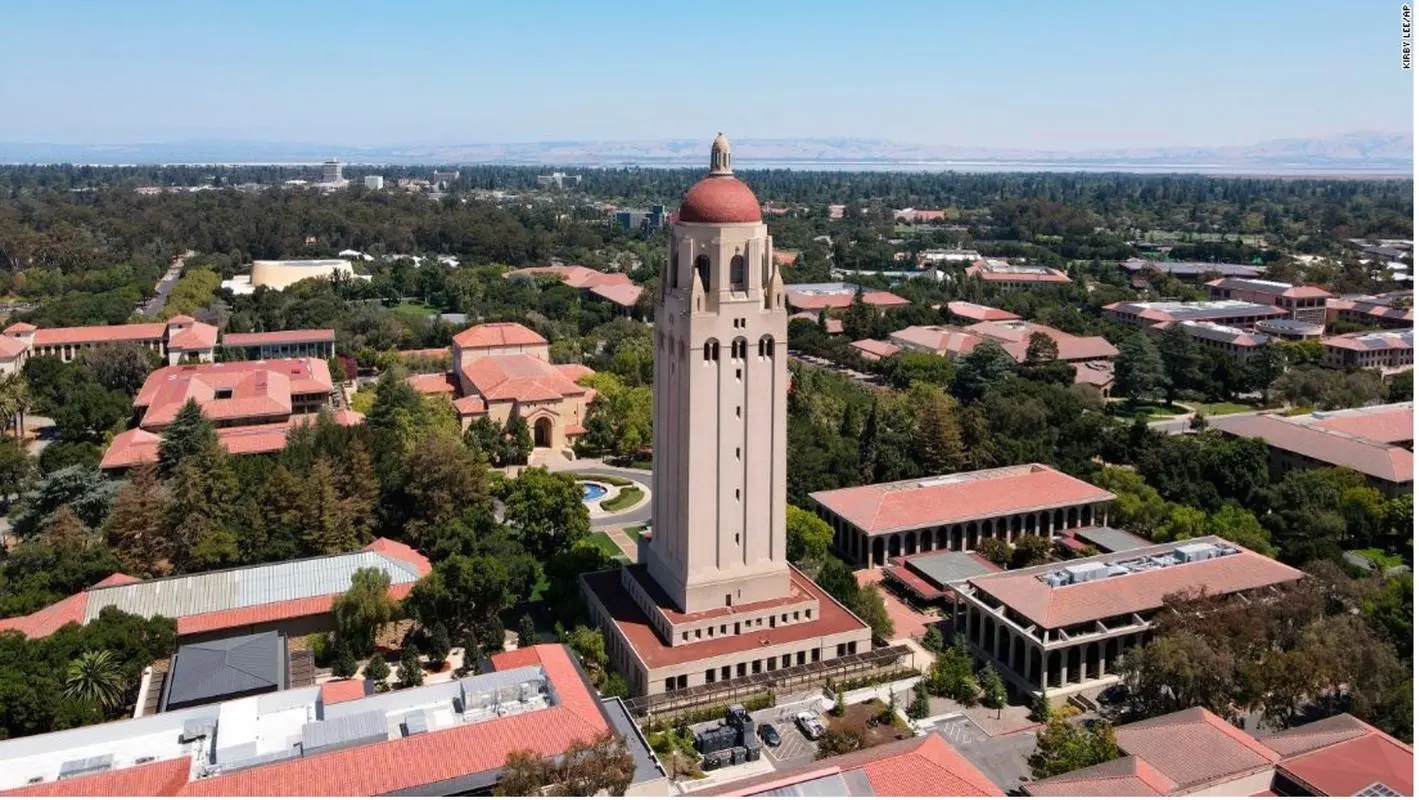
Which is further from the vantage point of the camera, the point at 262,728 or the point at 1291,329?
the point at 1291,329

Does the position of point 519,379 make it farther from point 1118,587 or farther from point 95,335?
point 1118,587

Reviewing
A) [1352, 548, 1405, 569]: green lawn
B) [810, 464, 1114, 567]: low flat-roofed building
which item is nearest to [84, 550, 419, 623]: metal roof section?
[810, 464, 1114, 567]: low flat-roofed building

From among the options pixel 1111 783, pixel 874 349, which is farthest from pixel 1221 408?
pixel 1111 783

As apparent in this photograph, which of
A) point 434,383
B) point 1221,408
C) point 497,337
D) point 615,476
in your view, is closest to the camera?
point 615,476

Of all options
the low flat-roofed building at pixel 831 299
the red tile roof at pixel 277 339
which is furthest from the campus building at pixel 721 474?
the low flat-roofed building at pixel 831 299

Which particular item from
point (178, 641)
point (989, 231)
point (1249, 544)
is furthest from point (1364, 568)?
point (989, 231)

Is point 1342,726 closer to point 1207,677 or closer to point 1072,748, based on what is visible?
point 1207,677

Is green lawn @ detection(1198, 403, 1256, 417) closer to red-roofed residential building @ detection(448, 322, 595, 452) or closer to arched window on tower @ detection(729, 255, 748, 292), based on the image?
red-roofed residential building @ detection(448, 322, 595, 452)
